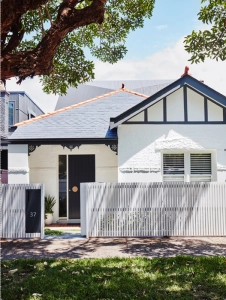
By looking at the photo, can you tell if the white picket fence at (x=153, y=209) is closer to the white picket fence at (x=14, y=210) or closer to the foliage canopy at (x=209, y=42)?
the white picket fence at (x=14, y=210)

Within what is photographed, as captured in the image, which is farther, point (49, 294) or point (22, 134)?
point (22, 134)

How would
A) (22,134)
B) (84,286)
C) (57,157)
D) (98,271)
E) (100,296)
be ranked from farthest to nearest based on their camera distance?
(57,157)
(22,134)
(98,271)
(84,286)
(100,296)

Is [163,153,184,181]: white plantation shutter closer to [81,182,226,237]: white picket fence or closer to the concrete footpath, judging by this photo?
[81,182,226,237]: white picket fence

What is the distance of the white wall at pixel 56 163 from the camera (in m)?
11.9

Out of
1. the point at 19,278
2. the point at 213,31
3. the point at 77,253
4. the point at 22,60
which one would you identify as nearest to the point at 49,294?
the point at 19,278

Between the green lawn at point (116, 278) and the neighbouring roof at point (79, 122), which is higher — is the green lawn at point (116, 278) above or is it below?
below

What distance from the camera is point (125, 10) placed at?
839cm

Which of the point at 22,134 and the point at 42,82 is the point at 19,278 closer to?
the point at 42,82

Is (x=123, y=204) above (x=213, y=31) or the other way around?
the other way around

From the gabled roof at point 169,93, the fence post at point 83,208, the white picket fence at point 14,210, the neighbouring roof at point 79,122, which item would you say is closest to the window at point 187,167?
the gabled roof at point 169,93

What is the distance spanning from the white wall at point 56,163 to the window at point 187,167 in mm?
2103

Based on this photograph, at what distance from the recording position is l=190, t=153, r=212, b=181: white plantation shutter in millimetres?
10758

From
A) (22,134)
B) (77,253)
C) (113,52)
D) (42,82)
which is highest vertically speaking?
(113,52)

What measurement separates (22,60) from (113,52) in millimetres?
4785
